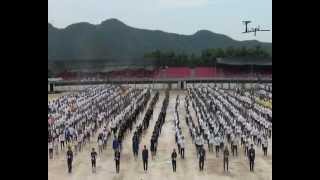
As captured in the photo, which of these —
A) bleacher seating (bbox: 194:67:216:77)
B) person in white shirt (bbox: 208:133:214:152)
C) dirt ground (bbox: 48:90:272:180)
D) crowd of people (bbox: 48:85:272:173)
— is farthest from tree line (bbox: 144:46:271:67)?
dirt ground (bbox: 48:90:272:180)

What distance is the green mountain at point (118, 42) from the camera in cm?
16325

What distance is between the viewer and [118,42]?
599 ft

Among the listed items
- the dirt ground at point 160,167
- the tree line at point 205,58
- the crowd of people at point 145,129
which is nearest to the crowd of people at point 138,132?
the crowd of people at point 145,129

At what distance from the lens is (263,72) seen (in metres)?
64.6

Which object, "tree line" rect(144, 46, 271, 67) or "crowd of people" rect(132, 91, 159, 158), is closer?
"crowd of people" rect(132, 91, 159, 158)

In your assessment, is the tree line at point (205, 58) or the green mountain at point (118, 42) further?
the green mountain at point (118, 42)

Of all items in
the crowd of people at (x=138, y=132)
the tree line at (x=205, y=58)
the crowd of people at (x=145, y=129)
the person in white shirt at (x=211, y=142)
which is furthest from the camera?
the tree line at (x=205, y=58)

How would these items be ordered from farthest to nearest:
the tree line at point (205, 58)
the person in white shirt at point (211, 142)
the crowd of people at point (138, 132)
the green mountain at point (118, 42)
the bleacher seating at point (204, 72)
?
the green mountain at point (118, 42) → the tree line at point (205, 58) → the bleacher seating at point (204, 72) → the person in white shirt at point (211, 142) → the crowd of people at point (138, 132)

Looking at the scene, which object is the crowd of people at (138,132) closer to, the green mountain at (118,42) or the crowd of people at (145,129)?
the crowd of people at (145,129)

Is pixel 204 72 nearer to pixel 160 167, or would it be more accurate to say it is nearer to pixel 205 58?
pixel 205 58

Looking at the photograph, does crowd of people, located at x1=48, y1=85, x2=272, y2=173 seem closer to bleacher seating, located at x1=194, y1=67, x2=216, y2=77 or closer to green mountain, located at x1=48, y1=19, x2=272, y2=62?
bleacher seating, located at x1=194, y1=67, x2=216, y2=77

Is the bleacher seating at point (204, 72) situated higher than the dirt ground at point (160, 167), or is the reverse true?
the bleacher seating at point (204, 72)

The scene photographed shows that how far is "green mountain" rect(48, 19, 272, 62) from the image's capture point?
163 meters
